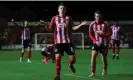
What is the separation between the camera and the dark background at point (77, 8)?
4269 cm

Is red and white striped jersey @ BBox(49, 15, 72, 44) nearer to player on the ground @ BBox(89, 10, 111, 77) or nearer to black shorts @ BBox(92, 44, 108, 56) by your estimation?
player on the ground @ BBox(89, 10, 111, 77)

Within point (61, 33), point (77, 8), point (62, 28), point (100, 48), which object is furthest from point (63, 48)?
point (77, 8)

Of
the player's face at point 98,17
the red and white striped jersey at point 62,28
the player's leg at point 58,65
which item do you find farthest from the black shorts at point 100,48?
the player's leg at point 58,65

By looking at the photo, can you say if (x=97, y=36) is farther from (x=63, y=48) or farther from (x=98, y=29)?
(x=63, y=48)

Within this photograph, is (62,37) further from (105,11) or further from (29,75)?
(105,11)

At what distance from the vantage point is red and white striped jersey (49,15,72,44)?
405 inches

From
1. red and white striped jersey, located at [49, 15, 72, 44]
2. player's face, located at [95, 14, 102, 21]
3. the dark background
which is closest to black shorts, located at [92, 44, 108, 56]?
player's face, located at [95, 14, 102, 21]

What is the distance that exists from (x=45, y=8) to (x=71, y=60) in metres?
32.9

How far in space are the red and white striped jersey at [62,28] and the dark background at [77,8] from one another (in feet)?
104

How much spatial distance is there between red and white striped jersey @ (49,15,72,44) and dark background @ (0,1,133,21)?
104ft

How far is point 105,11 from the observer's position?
43719mm

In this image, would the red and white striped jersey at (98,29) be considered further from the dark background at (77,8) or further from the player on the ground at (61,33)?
the dark background at (77,8)

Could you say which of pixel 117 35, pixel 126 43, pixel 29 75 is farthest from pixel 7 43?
pixel 29 75

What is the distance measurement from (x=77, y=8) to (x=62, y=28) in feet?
111
